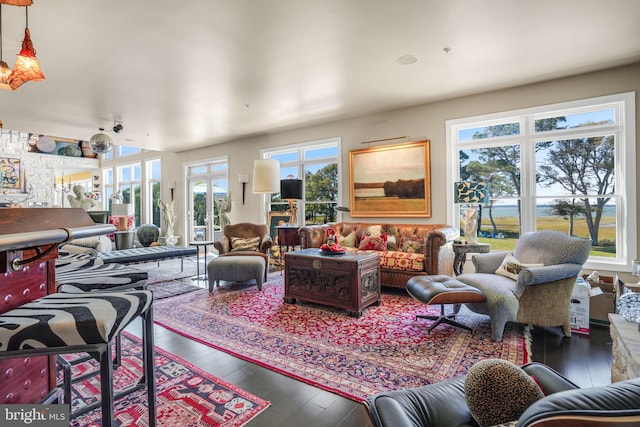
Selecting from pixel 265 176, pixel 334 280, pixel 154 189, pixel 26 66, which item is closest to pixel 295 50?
pixel 26 66

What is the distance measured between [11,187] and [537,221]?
12.6 meters

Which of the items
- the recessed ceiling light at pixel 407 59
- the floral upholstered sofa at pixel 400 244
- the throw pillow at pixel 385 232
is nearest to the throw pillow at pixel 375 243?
the floral upholstered sofa at pixel 400 244

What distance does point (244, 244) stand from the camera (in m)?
4.72

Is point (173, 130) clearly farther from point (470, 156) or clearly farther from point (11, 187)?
point (11, 187)

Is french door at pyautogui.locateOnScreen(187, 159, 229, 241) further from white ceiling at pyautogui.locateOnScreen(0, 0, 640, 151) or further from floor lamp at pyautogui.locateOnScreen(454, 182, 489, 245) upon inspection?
floor lamp at pyautogui.locateOnScreen(454, 182, 489, 245)

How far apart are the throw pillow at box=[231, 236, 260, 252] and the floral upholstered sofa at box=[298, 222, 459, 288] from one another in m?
0.76

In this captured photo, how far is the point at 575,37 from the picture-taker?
2.79 metres

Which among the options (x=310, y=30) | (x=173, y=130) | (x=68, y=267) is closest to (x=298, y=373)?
(x=68, y=267)

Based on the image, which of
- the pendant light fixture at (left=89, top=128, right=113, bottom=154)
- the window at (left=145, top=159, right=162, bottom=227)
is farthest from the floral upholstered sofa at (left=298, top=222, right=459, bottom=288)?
the window at (left=145, top=159, right=162, bottom=227)

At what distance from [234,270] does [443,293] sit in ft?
8.71

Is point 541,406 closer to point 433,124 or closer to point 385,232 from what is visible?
point 385,232

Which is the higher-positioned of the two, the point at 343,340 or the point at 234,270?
the point at 234,270

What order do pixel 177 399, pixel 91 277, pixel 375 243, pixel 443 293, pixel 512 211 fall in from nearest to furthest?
pixel 91 277 → pixel 177 399 → pixel 443 293 → pixel 512 211 → pixel 375 243

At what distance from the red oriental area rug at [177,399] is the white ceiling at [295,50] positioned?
8.63 feet
